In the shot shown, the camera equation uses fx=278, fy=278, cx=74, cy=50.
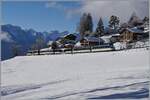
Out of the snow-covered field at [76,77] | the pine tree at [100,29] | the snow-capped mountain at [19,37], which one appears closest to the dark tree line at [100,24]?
the pine tree at [100,29]

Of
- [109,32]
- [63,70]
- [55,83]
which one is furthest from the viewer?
[63,70]

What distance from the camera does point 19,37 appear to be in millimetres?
2242

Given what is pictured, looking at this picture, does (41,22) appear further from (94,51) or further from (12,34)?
(94,51)

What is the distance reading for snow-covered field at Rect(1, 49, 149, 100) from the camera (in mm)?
2230

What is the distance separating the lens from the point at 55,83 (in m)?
2.40

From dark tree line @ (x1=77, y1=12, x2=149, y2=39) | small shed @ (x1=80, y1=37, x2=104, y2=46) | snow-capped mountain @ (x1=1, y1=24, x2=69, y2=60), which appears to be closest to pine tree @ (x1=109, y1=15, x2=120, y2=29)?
dark tree line @ (x1=77, y1=12, x2=149, y2=39)

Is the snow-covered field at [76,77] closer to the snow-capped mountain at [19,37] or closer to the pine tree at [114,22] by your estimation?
the snow-capped mountain at [19,37]

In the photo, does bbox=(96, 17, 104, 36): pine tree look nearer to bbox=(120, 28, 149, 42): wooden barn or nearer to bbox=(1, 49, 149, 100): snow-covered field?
bbox=(120, 28, 149, 42): wooden barn

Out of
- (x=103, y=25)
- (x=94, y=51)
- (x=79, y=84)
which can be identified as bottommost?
(x=79, y=84)

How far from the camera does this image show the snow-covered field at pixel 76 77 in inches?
87.8

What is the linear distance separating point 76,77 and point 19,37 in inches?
24.6

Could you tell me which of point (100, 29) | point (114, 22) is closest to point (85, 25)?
point (100, 29)

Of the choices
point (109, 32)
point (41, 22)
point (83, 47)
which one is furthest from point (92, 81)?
point (41, 22)

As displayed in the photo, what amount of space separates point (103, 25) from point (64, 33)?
1.06 feet
